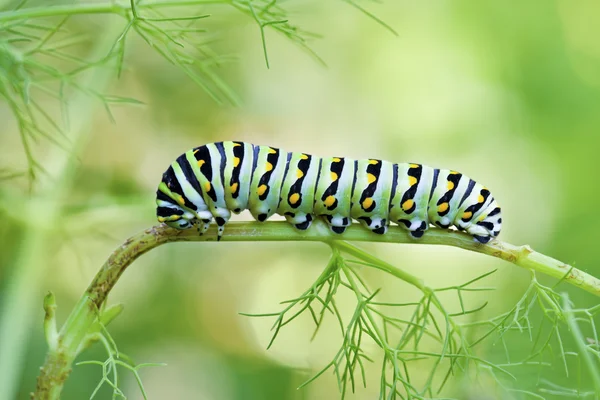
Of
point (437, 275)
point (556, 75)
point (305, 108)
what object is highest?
point (556, 75)

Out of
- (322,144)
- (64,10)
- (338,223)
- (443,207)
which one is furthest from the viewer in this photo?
(322,144)

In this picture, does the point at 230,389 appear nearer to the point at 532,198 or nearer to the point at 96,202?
the point at 96,202

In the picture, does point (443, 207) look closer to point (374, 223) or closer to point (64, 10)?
point (374, 223)

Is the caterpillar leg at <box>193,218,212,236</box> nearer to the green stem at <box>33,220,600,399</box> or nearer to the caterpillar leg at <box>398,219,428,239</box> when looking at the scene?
the green stem at <box>33,220,600,399</box>

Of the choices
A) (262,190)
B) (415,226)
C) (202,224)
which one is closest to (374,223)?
(415,226)

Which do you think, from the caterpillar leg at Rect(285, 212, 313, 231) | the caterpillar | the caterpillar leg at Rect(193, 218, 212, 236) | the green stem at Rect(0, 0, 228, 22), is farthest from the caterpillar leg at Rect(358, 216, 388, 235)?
the green stem at Rect(0, 0, 228, 22)

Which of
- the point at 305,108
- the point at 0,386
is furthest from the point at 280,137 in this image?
the point at 0,386

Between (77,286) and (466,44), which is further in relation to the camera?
(466,44)
